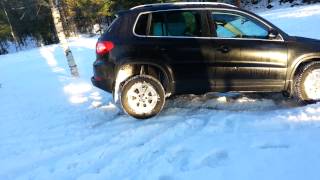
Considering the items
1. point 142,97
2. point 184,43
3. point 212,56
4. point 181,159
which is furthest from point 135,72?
point 181,159

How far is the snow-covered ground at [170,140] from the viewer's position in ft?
16.0

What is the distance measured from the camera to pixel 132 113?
7004 mm

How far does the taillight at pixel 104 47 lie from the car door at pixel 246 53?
174 centimetres

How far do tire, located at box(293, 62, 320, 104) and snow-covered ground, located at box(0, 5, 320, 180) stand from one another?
33 centimetres

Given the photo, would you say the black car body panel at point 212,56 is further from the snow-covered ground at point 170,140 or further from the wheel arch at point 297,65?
the snow-covered ground at point 170,140

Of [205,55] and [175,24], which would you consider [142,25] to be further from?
[205,55]

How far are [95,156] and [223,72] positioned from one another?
8.78 feet

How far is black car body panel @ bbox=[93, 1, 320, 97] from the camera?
271 inches

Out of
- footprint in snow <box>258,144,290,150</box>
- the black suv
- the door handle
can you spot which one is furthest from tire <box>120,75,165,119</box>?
footprint in snow <box>258,144,290,150</box>

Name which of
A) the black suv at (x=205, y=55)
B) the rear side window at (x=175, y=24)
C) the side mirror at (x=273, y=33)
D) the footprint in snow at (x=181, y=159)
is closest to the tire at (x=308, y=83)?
the black suv at (x=205, y=55)

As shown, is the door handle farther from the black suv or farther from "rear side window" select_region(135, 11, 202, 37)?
"rear side window" select_region(135, 11, 202, 37)

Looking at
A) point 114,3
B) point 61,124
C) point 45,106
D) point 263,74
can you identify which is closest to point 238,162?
point 263,74

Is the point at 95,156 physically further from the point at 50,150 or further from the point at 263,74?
the point at 263,74

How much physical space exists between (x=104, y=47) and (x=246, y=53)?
7.97ft
